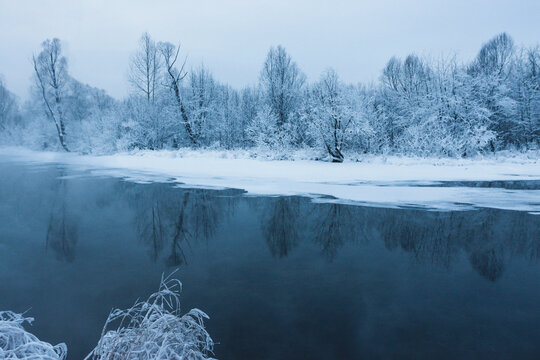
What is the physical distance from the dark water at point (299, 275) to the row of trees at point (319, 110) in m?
14.1

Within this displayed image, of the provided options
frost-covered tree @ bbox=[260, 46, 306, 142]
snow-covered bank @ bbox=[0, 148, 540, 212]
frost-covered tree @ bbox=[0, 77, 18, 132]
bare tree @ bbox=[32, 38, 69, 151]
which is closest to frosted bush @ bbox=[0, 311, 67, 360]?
snow-covered bank @ bbox=[0, 148, 540, 212]

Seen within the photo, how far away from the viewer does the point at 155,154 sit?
93.5 ft

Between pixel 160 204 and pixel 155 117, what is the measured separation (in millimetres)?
22615

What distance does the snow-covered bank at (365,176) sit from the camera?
461 inches

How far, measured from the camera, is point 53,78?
37.9 metres

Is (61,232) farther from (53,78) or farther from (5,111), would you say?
(5,111)

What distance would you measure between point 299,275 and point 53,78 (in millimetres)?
42793

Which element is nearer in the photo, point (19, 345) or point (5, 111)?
point (19, 345)

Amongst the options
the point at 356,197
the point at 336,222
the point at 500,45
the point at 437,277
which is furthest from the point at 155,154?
the point at 500,45

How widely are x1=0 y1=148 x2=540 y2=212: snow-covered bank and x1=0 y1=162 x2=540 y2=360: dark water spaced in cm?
182

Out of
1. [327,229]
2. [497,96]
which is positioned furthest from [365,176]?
[497,96]

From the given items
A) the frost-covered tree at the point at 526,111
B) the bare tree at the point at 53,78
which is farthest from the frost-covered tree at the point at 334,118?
the bare tree at the point at 53,78

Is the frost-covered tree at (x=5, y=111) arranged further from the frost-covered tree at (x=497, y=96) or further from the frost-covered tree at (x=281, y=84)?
the frost-covered tree at (x=497, y=96)

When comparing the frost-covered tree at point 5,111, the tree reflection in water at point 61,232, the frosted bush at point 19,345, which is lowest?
the tree reflection in water at point 61,232
